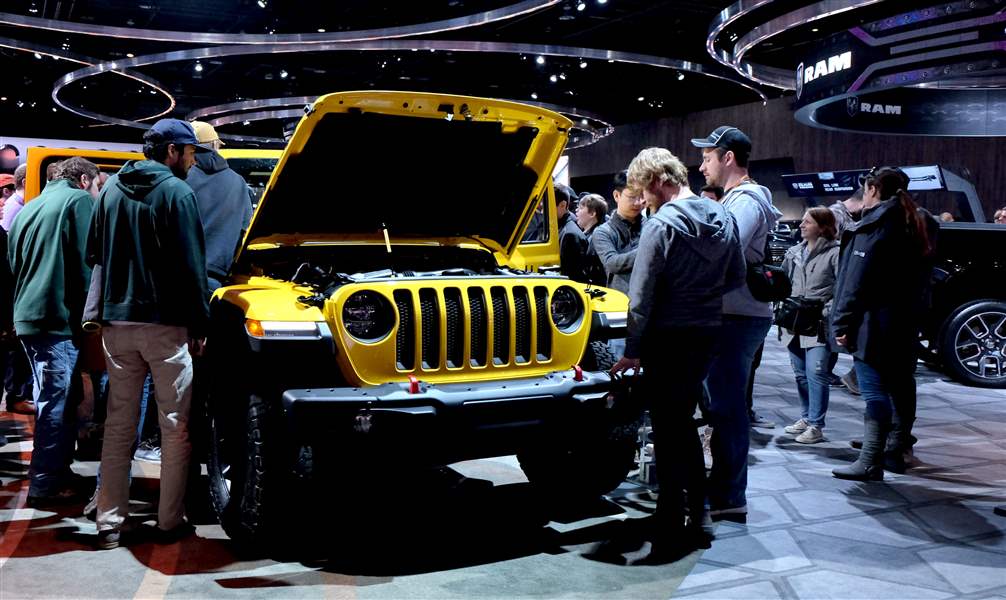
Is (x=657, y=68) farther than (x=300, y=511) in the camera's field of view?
Yes

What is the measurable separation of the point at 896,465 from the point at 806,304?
1.38 meters

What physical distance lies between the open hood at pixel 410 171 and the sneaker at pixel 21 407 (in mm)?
3935

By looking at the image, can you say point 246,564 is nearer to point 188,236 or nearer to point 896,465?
point 188,236

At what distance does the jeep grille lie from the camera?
3961mm

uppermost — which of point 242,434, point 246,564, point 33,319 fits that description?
point 33,319

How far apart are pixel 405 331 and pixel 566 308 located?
0.91 metres

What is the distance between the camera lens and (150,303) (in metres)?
4.00

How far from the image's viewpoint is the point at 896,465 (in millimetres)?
5684

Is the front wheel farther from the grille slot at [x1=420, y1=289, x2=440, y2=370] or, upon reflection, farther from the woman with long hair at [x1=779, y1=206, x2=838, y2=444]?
the grille slot at [x1=420, y1=289, x2=440, y2=370]

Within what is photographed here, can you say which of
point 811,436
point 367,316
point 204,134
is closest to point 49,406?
point 204,134

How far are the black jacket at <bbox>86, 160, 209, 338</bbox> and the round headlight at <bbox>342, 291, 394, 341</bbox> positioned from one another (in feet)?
2.27

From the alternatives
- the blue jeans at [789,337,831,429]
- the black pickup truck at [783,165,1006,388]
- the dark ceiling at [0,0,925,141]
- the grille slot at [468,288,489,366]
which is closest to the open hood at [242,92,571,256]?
the grille slot at [468,288,489,366]

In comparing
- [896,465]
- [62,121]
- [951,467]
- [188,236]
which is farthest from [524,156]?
[62,121]

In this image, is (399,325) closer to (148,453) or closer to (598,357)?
(598,357)
